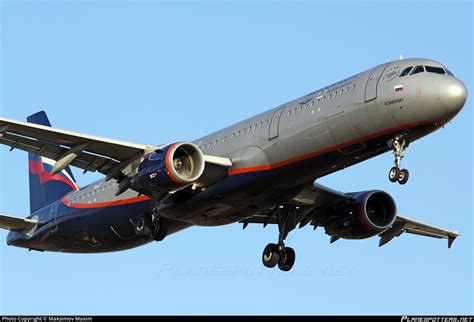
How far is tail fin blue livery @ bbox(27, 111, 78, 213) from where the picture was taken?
4891 centimetres

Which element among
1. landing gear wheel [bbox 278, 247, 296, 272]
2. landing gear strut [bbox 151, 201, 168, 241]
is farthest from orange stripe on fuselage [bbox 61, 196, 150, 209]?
landing gear wheel [bbox 278, 247, 296, 272]

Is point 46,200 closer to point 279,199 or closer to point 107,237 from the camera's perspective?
point 107,237

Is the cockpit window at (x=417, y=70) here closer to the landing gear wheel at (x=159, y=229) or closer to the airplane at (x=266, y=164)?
the airplane at (x=266, y=164)

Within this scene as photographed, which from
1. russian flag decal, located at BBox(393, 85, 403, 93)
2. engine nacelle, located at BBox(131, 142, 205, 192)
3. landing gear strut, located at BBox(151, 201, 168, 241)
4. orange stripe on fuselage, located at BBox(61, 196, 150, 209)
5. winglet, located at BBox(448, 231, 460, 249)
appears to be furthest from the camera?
winglet, located at BBox(448, 231, 460, 249)

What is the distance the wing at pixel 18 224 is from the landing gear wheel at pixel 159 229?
8190mm

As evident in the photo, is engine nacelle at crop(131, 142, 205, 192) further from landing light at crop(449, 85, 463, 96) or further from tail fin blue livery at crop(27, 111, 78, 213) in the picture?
tail fin blue livery at crop(27, 111, 78, 213)

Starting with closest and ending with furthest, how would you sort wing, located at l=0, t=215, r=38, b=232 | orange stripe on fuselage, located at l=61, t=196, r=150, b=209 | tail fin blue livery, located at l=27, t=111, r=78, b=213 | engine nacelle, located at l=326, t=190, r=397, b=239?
orange stripe on fuselage, located at l=61, t=196, r=150, b=209 → engine nacelle, located at l=326, t=190, r=397, b=239 → wing, located at l=0, t=215, r=38, b=232 → tail fin blue livery, located at l=27, t=111, r=78, b=213

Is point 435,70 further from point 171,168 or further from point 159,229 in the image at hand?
point 159,229

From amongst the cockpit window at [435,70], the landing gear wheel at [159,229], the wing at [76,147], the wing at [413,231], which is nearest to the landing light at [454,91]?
the cockpit window at [435,70]

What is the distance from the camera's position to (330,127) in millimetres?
36250

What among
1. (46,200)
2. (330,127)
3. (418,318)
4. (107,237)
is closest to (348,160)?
(330,127)

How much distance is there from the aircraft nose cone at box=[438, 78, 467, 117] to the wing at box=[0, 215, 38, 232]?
66.8 feet

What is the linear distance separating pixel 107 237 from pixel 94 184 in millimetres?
2910

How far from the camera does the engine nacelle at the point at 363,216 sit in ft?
142
